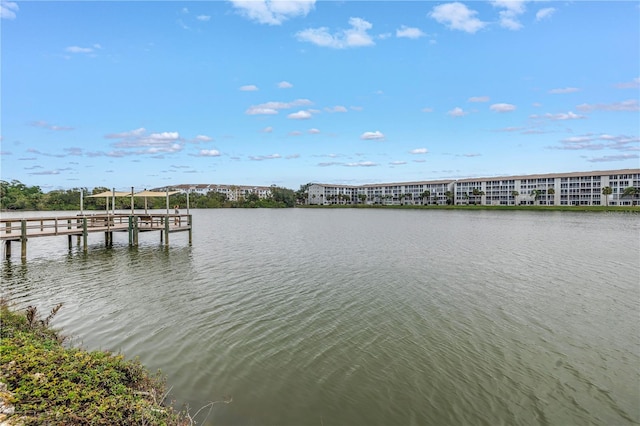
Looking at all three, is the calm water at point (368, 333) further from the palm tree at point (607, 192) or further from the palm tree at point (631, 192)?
the palm tree at point (631, 192)

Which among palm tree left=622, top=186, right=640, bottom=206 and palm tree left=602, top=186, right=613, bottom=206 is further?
palm tree left=602, top=186, right=613, bottom=206

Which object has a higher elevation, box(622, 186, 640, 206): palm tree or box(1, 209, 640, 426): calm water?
box(622, 186, 640, 206): palm tree

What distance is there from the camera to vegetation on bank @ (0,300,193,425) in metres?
4.82

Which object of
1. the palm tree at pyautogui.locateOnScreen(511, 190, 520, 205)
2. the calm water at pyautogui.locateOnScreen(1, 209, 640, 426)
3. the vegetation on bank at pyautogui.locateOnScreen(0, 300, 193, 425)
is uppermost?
the palm tree at pyautogui.locateOnScreen(511, 190, 520, 205)

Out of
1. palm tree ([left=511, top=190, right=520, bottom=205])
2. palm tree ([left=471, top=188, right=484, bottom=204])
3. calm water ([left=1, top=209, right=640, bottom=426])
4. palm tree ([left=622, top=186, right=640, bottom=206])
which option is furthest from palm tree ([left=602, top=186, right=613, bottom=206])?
calm water ([left=1, top=209, right=640, bottom=426])

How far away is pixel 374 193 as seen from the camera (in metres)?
191

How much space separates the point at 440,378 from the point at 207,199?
15765 centimetres

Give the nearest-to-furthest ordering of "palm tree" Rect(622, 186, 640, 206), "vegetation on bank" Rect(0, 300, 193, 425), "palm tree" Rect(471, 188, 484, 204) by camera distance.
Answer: "vegetation on bank" Rect(0, 300, 193, 425) < "palm tree" Rect(622, 186, 640, 206) < "palm tree" Rect(471, 188, 484, 204)

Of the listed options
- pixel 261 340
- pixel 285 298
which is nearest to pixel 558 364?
pixel 261 340

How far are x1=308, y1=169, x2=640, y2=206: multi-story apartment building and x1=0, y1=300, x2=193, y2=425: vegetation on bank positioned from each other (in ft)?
460

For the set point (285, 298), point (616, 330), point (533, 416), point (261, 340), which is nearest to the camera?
point (533, 416)

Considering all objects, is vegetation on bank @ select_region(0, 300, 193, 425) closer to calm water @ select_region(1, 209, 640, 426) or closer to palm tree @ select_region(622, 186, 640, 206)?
calm water @ select_region(1, 209, 640, 426)

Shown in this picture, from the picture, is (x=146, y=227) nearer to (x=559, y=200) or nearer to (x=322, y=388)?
(x=322, y=388)

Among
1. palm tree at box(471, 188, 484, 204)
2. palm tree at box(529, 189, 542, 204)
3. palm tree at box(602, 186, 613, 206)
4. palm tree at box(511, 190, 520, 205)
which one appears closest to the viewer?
palm tree at box(602, 186, 613, 206)
